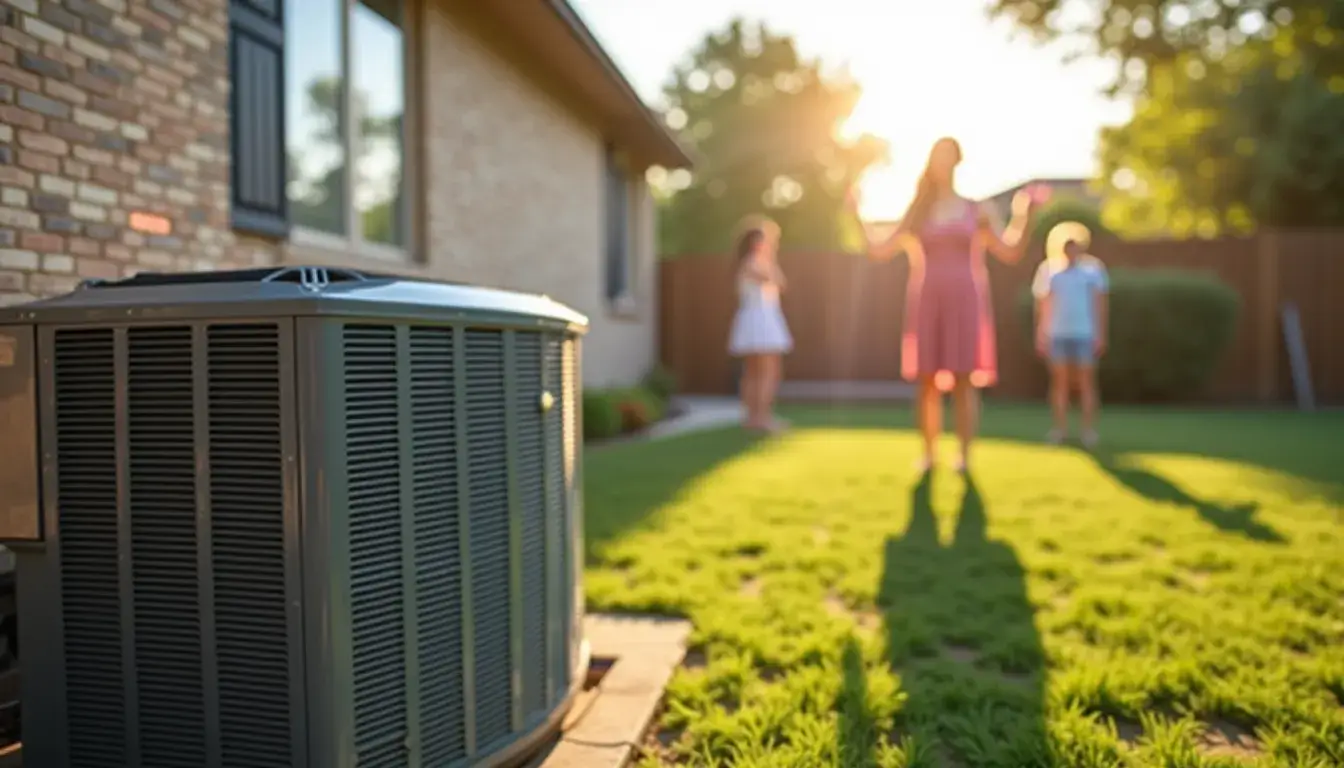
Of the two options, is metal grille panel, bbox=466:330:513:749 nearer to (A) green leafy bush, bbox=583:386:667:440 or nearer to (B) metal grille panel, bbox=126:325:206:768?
(B) metal grille panel, bbox=126:325:206:768

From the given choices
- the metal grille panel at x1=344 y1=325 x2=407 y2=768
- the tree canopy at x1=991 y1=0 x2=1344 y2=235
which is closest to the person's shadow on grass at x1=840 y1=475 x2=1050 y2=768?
the metal grille panel at x1=344 y1=325 x2=407 y2=768

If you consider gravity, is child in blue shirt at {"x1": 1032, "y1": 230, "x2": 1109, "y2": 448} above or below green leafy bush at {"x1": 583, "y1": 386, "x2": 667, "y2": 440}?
above

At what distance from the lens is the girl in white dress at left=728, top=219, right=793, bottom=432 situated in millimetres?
8516

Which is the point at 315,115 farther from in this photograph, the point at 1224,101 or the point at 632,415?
the point at 1224,101

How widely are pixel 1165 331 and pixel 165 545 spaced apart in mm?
13011

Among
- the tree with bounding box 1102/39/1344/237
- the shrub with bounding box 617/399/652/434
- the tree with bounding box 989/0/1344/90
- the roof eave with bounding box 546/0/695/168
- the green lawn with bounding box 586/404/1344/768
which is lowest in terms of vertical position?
the green lawn with bounding box 586/404/1344/768

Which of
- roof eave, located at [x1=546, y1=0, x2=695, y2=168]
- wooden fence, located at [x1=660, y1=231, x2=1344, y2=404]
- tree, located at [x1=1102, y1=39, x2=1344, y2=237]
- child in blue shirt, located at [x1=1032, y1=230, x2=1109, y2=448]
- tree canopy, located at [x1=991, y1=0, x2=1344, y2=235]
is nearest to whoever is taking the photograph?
roof eave, located at [x1=546, y1=0, x2=695, y2=168]

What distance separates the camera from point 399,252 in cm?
561

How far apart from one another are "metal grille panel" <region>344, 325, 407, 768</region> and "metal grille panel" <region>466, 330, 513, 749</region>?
0.18 meters

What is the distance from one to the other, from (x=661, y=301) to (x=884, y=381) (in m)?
3.83

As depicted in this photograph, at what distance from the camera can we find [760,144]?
117 ft

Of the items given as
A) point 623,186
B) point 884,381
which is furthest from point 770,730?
point 884,381

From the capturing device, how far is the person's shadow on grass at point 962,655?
197 centimetres

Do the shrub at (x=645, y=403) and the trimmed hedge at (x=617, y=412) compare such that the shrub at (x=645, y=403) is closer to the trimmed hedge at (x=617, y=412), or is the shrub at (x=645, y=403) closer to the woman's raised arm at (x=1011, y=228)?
the trimmed hedge at (x=617, y=412)
